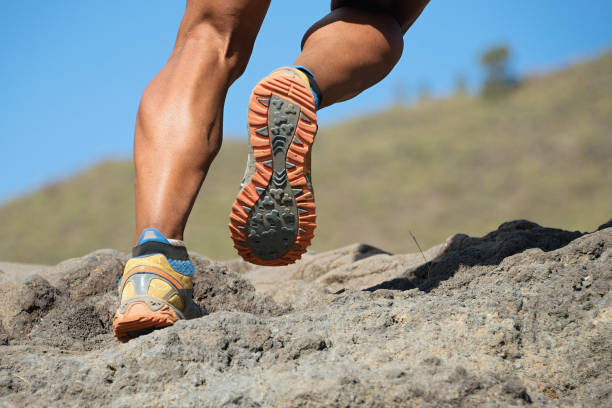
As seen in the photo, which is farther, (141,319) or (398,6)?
(398,6)

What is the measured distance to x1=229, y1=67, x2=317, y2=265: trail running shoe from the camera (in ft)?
5.85

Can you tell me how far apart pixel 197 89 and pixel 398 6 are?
36.7 inches

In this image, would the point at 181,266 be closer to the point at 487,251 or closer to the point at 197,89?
the point at 197,89

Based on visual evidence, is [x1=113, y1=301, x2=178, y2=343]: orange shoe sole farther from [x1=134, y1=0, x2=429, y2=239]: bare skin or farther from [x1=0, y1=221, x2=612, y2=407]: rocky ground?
[x1=134, y1=0, x2=429, y2=239]: bare skin

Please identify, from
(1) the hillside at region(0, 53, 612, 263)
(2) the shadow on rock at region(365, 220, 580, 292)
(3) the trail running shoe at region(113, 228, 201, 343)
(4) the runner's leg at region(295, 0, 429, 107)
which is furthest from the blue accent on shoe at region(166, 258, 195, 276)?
(1) the hillside at region(0, 53, 612, 263)

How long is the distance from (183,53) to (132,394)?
0.98 metres

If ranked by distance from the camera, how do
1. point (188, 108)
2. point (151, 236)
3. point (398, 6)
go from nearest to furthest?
point (151, 236)
point (188, 108)
point (398, 6)

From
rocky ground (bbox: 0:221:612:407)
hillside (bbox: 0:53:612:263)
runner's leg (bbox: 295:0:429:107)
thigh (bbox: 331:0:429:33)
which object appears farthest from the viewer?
hillside (bbox: 0:53:612:263)

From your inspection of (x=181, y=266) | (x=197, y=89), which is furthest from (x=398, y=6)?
(x=181, y=266)

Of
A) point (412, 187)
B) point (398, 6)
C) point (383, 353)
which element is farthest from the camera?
point (412, 187)

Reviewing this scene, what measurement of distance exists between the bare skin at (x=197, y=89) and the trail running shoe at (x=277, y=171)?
Result: 0.13 metres

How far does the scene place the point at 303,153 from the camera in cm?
181

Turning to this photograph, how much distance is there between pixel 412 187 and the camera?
18.1m

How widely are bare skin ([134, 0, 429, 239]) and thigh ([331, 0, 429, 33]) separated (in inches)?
7.5
